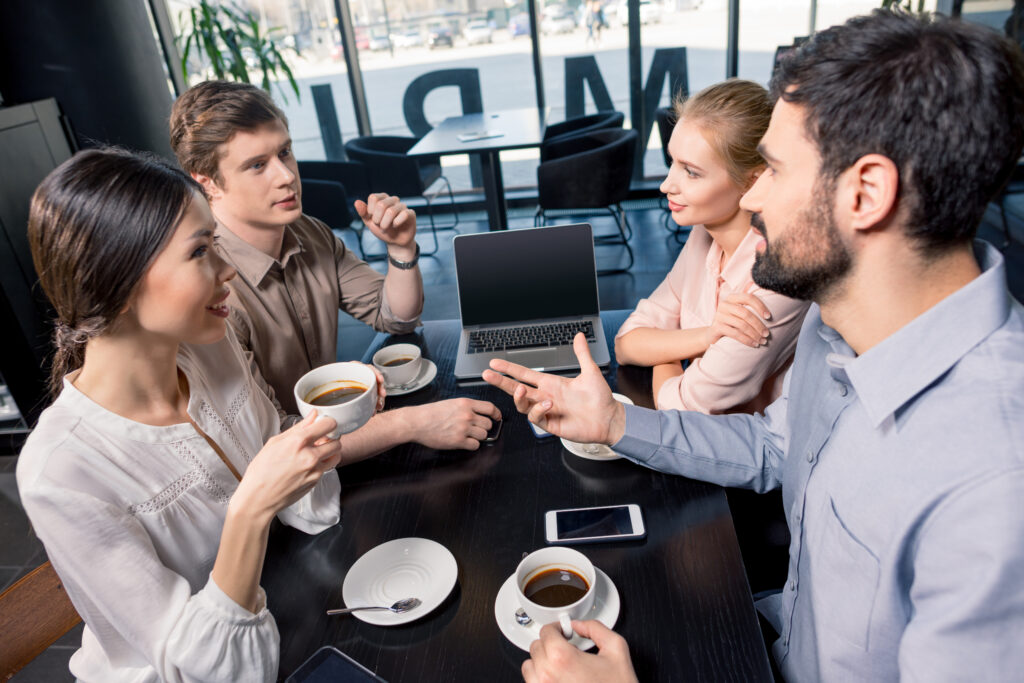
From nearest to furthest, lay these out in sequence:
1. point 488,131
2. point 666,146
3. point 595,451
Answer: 1. point 595,451
2. point 488,131
3. point 666,146

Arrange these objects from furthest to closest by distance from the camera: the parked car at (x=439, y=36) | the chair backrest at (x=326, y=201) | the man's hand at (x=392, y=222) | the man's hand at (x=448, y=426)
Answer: the parked car at (x=439, y=36) < the chair backrest at (x=326, y=201) < the man's hand at (x=392, y=222) < the man's hand at (x=448, y=426)

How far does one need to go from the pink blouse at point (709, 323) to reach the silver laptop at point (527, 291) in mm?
169

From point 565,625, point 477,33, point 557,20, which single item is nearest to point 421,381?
point 565,625

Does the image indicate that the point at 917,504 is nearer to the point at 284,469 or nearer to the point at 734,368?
the point at 734,368

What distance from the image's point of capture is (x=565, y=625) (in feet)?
3.10

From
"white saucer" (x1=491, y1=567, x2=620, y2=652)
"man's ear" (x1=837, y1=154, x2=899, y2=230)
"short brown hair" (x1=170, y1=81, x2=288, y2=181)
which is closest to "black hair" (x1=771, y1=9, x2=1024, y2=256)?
"man's ear" (x1=837, y1=154, x2=899, y2=230)

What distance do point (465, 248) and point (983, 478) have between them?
1.38m

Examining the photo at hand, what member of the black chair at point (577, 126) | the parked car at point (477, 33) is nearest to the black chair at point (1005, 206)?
the black chair at point (577, 126)

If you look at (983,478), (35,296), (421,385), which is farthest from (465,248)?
(35,296)

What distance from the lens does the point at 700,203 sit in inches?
65.8

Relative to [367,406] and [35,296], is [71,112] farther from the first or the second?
[367,406]

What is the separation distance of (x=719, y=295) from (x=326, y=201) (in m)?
3.45

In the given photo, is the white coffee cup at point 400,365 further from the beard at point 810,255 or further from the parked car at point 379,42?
the parked car at point 379,42

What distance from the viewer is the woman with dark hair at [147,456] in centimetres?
100
